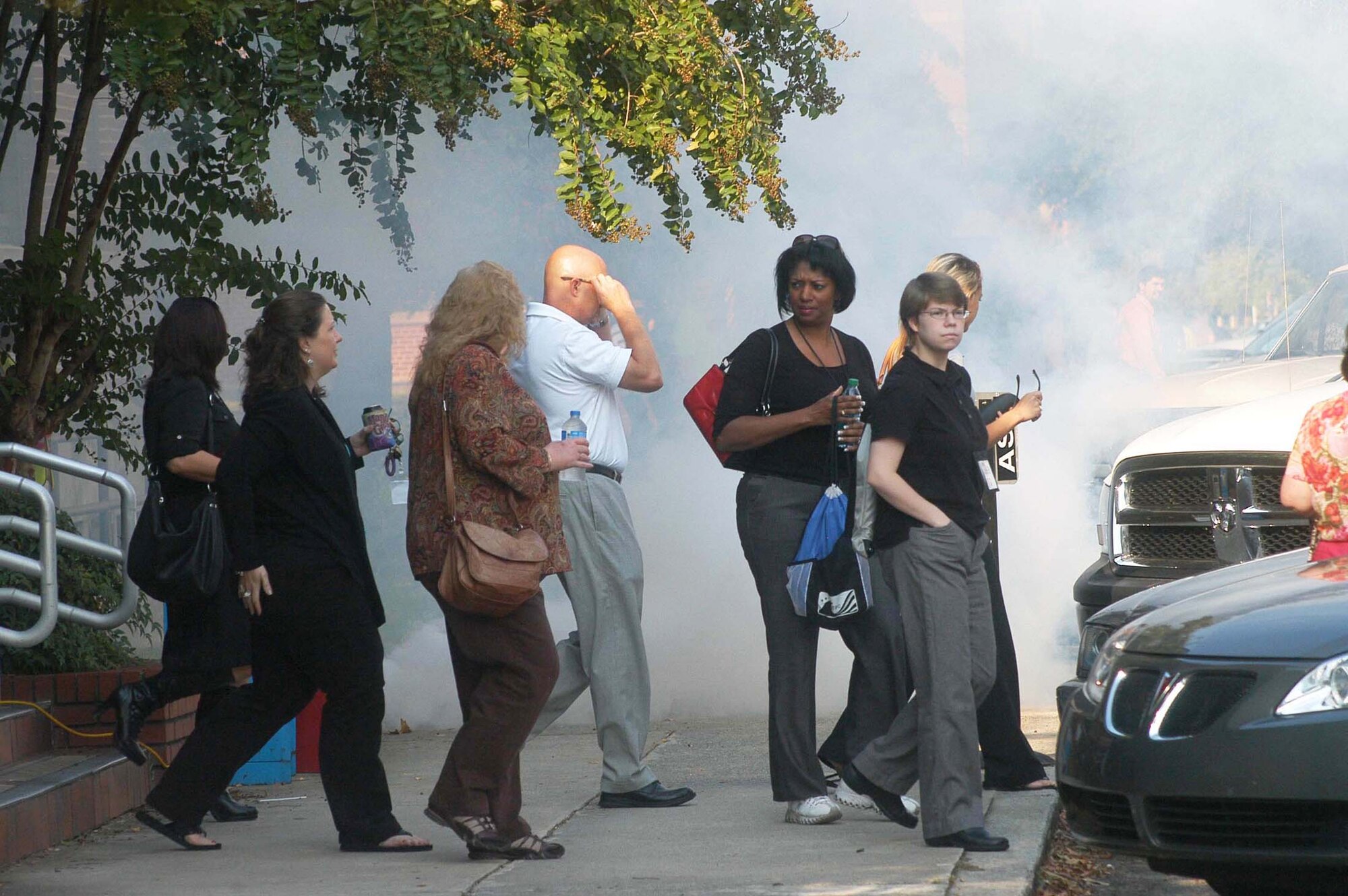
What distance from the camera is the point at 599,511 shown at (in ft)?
17.8

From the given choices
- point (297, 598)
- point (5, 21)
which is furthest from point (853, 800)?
point (5, 21)

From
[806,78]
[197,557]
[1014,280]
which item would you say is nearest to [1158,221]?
[1014,280]

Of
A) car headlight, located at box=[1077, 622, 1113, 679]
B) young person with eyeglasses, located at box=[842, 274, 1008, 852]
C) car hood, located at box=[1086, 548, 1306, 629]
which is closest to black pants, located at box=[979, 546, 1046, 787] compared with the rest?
car headlight, located at box=[1077, 622, 1113, 679]

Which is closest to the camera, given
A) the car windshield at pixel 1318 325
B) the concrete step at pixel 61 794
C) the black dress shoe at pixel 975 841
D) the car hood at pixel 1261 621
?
the car hood at pixel 1261 621

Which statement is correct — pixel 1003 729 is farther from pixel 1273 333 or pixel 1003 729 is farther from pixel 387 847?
pixel 1273 333

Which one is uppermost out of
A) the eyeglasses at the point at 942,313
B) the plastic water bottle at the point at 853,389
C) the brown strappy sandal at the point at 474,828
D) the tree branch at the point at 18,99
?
the tree branch at the point at 18,99

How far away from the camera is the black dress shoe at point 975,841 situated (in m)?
4.75

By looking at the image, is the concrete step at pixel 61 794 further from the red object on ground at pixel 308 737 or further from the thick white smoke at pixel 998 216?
the thick white smoke at pixel 998 216

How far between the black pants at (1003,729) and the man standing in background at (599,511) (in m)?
1.21

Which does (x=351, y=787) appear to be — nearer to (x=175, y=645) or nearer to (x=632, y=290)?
(x=175, y=645)

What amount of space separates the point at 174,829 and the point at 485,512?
4.58ft

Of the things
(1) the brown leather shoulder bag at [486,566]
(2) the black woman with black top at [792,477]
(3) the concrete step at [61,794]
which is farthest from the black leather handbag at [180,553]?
(2) the black woman with black top at [792,477]

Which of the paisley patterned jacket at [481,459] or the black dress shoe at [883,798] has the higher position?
the paisley patterned jacket at [481,459]

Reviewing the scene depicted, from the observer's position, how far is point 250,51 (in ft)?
21.1
